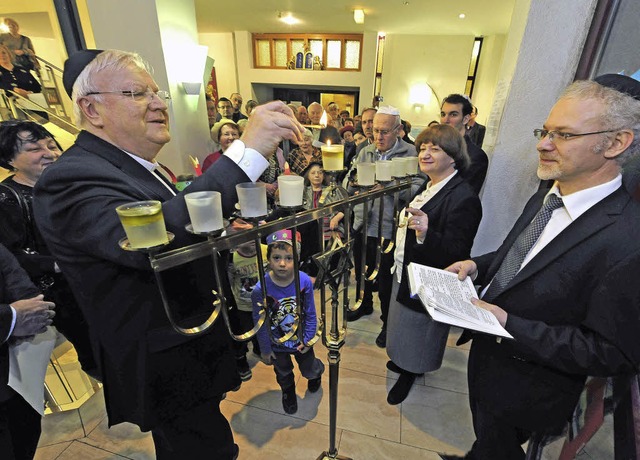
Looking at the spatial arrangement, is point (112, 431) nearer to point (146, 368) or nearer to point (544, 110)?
point (146, 368)

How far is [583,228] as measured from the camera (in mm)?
957

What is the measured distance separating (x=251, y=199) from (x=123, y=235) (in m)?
0.31

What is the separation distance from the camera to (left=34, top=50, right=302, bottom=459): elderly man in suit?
73 cm

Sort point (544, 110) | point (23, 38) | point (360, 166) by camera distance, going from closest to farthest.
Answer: point (360, 166) → point (544, 110) → point (23, 38)

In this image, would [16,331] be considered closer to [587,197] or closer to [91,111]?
[91,111]

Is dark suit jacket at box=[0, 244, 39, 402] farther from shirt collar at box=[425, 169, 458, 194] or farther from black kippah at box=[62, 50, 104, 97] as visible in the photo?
shirt collar at box=[425, 169, 458, 194]

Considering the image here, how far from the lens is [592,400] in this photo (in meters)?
1.09

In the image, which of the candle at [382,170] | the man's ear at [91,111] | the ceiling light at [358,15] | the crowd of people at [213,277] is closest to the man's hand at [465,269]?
the crowd of people at [213,277]

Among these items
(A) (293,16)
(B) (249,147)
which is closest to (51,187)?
(B) (249,147)

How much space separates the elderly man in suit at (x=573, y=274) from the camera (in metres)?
0.87

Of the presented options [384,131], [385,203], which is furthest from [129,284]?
[384,131]

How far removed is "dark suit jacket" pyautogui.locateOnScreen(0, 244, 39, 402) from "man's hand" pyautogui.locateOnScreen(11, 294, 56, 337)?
3 centimetres

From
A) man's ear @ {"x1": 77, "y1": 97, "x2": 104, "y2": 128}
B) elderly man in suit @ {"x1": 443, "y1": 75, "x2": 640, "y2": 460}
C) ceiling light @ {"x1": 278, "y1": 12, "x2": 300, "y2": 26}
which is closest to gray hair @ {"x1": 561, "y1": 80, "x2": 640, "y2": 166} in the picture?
elderly man in suit @ {"x1": 443, "y1": 75, "x2": 640, "y2": 460}

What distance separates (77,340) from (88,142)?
1246 mm
